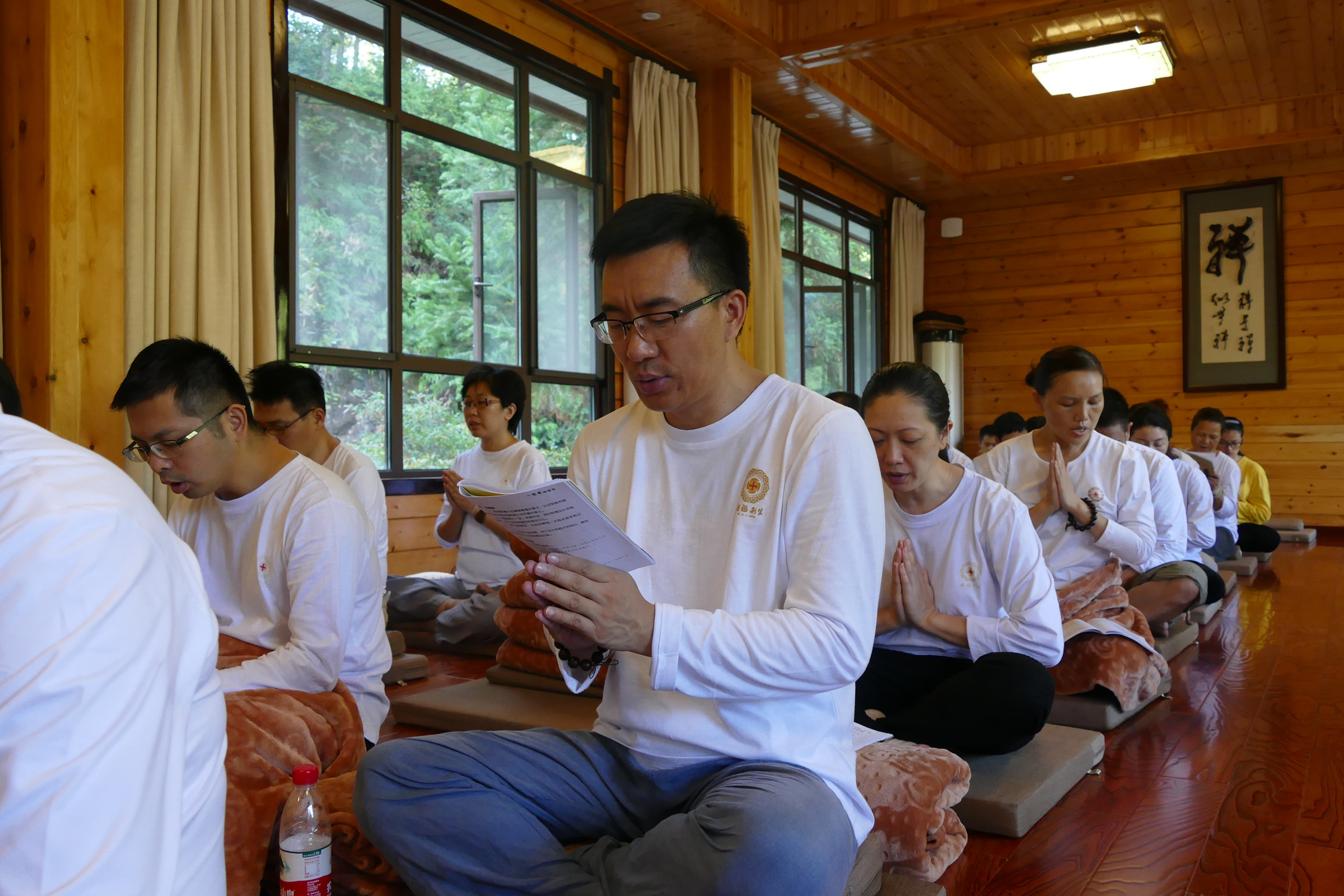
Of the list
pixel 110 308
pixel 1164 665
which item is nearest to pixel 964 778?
pixel 1164 665

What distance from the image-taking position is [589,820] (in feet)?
5.01

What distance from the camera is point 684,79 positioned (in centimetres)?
613

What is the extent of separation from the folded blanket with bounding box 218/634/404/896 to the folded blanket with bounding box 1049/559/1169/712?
1811 millimetres

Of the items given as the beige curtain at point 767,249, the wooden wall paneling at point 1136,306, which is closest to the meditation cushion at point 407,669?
the beige curtain at point 767,249

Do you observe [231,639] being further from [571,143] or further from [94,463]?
[571,143]

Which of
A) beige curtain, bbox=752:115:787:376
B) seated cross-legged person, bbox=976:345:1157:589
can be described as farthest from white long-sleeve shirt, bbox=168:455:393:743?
beige curtain, bbox=752:115:787:376

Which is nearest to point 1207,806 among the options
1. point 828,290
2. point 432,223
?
point 432,223

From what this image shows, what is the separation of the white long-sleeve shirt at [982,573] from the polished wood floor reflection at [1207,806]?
387 mm

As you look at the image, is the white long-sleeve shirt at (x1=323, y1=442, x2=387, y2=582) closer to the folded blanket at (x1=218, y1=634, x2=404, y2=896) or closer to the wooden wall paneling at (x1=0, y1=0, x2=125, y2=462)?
the wooden wall paneling at (x1=0, y1=0, x2=125, y2=462)

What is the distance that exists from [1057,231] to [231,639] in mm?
8811

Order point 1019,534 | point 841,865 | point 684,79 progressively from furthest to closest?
point 684,79
point 1019,534
point 841,865

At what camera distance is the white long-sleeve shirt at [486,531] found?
13.0 ft

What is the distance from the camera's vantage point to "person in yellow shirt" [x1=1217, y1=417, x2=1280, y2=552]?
268 inches

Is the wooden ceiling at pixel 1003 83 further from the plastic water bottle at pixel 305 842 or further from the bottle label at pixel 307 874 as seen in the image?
the bottle label at pixel 307 874
